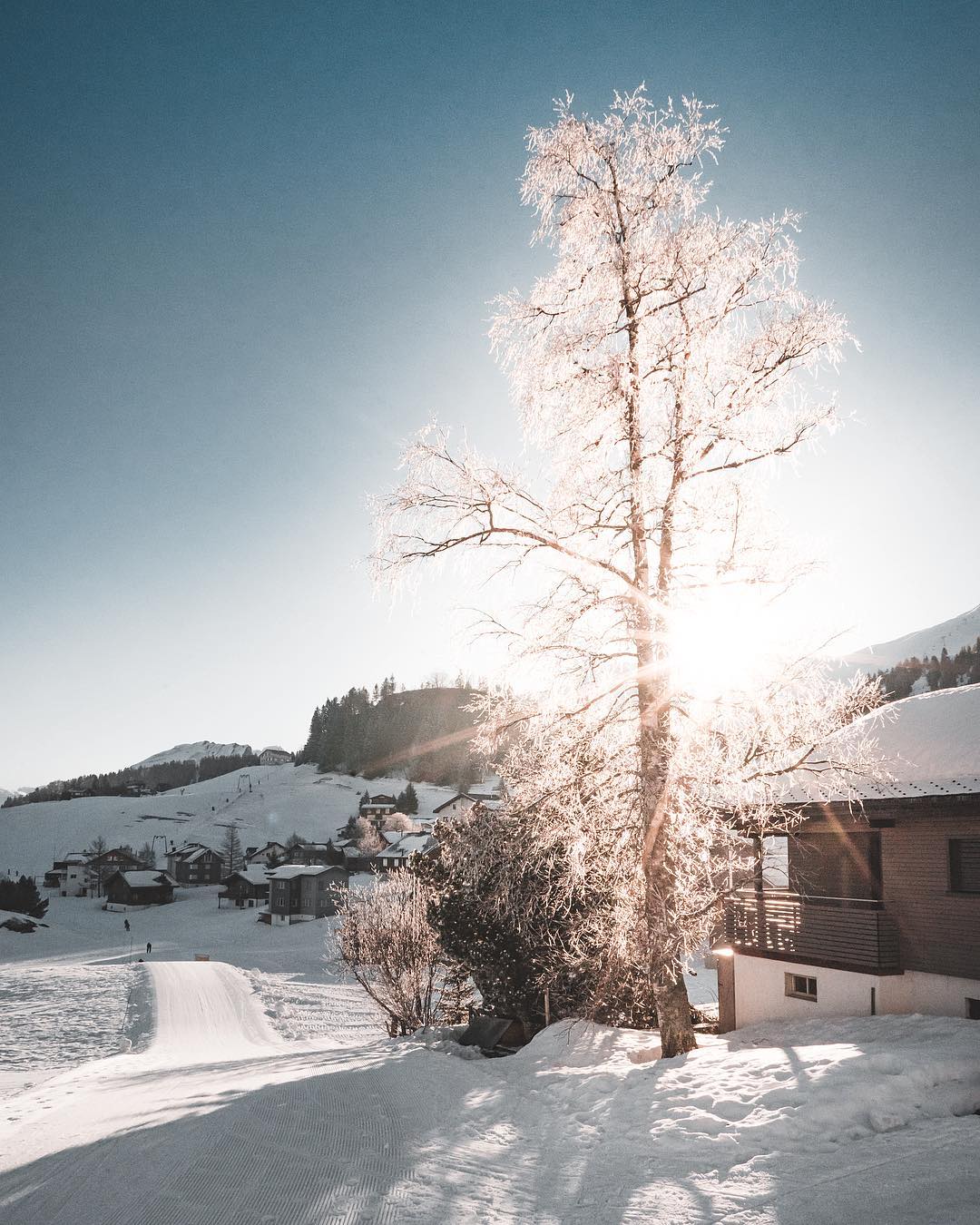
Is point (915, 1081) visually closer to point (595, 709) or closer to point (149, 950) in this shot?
point (595, 709)

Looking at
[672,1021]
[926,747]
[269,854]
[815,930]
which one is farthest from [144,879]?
[926,747]

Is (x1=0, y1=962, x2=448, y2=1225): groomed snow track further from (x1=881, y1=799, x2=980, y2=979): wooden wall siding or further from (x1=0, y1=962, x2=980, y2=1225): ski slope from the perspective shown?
(x1=881, y1=799, x2=980, y2=979): wooden wall siding

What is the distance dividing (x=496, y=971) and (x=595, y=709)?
1150 cm

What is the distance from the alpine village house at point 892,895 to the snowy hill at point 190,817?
125837mm

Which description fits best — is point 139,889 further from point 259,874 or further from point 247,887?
point 259,874

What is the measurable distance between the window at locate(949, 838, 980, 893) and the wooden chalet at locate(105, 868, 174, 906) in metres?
95.0

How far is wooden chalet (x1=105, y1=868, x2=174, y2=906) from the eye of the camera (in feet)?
295

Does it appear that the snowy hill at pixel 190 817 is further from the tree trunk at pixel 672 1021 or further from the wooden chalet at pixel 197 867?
the tree trunk at pixel 672 1021

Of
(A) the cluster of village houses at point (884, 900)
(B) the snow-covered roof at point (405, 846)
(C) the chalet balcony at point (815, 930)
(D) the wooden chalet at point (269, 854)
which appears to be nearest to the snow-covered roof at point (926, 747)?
(A) the cluster of village houses at point (884, 900)

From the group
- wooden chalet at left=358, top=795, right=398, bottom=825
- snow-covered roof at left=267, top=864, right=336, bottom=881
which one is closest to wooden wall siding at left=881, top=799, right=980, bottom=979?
snow-covered roof at left=267, top=864, right=336, bottom=881

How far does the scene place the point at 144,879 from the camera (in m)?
91.8

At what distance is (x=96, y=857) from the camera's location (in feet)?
354

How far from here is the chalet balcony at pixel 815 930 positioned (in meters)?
14.3

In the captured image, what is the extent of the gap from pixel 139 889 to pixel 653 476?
96911 mm
